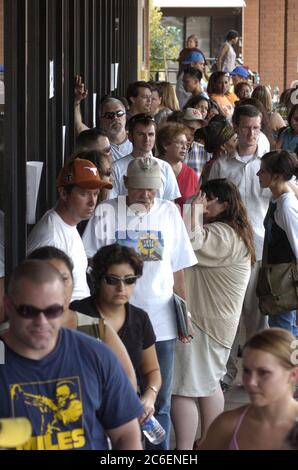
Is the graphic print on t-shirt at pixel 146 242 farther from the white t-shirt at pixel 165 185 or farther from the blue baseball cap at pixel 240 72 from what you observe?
the blue baseball cap at pixel 240 72

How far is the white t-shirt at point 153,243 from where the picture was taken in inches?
230

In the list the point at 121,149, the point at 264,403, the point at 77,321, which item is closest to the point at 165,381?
the point at 77,321

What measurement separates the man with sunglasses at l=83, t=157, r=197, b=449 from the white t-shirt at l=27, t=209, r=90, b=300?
0.48 meters

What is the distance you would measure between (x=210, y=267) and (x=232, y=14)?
3156 centimetres

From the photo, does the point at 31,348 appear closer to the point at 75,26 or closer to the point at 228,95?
the point at 75,26

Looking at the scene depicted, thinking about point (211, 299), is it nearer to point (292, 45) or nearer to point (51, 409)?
point (51, 409)

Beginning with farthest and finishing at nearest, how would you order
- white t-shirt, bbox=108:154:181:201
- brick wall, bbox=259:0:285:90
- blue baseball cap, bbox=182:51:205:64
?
brick wall, bbox=259:0:285:90
blue baseball cap, bbox=182:51:205:64
white t-shirt, bbox=108:154:181:201

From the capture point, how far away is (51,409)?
3.59 metres

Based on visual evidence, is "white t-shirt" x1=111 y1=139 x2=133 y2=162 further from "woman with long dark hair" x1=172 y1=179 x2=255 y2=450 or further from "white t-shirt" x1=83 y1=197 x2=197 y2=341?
"white t-shirt" x1=83 y1=197 x2=197 y2=341

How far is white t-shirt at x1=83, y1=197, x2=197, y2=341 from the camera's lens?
5.85 m

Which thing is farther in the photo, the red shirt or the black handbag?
the red shirt

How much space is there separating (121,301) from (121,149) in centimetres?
382

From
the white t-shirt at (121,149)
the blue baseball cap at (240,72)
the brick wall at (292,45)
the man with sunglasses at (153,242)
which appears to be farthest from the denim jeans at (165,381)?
the brick wall at (292,45)

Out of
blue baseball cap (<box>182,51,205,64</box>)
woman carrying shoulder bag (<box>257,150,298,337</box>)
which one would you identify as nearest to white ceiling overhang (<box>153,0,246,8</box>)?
blue baseball cap (<box>182,51,205,64</box>)
